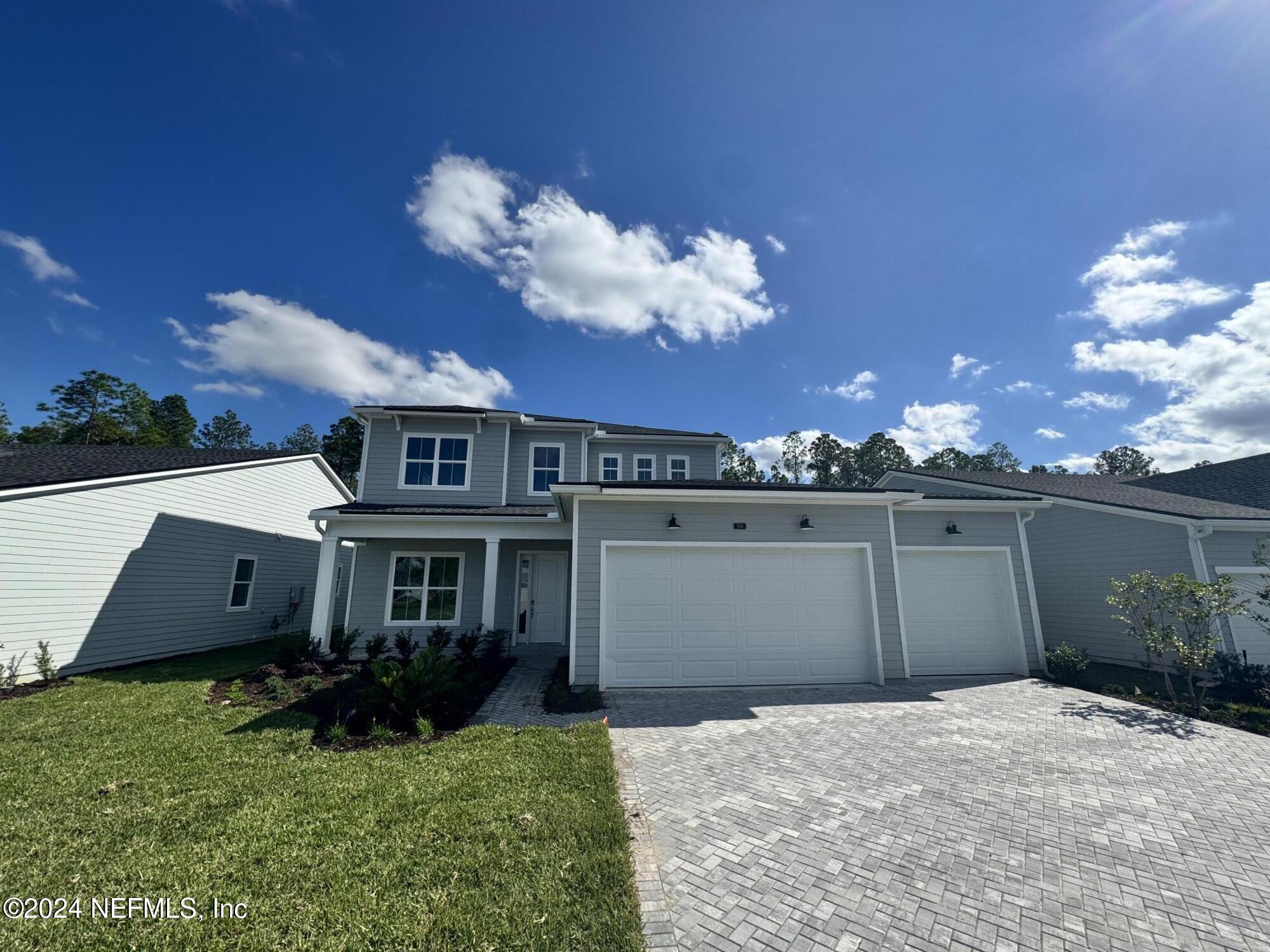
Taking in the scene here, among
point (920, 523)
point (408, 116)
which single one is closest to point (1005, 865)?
point (920, 523)

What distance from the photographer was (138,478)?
35.0 feet

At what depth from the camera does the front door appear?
13.0 meters

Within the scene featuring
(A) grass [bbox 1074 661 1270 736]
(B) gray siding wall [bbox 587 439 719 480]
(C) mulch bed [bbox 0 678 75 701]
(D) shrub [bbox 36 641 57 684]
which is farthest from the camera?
(B) gray siding wall [bbox 587 439 719 480]

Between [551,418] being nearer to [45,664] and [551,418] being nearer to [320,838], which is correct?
[45,664]

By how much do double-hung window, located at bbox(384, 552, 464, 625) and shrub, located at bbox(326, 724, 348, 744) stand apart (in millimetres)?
6585

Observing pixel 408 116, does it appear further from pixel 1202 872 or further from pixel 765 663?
pixel 1202 872

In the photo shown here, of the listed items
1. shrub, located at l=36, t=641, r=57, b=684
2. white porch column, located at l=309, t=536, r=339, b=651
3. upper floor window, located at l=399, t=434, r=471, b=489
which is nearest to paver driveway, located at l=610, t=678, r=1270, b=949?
white porch column, located at l=309, t=536, r=339, b=651

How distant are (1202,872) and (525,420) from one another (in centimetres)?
1385

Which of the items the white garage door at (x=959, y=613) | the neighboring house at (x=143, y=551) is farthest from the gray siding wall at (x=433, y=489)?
the white garage door at (x=959, y=613)

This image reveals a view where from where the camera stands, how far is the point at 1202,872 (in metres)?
3.20

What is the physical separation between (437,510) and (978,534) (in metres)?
12.0

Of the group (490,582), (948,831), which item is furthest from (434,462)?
(948,831)

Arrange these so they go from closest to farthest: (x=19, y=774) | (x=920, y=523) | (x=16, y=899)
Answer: (x=16, y=899)
(x=19, y=774)
(x=920, y=523)

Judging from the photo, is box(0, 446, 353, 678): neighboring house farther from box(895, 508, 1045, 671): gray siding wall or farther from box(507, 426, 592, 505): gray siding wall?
box(895, 508, 1045, 671): gray siding wall
